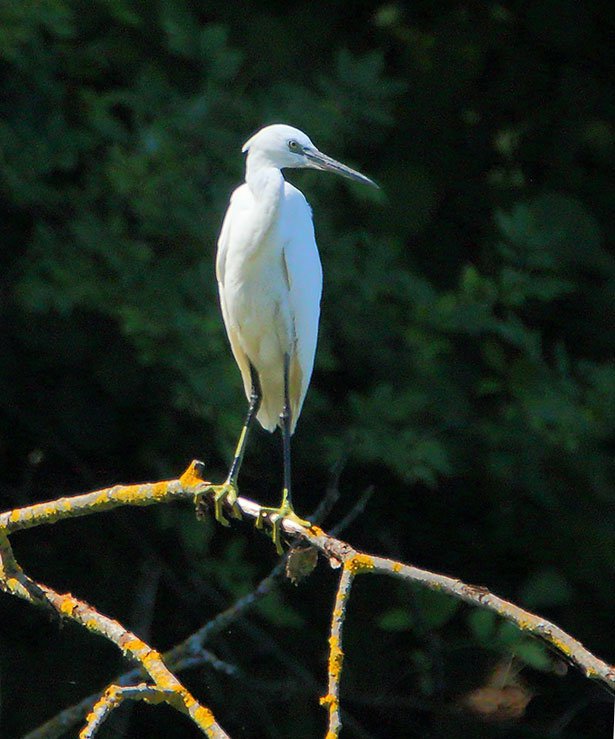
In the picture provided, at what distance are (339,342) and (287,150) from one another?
3.59 feet

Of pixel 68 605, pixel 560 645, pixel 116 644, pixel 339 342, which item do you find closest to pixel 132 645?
pixel 116 644

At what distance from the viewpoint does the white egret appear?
3146 mm

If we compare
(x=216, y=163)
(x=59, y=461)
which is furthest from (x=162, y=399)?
(x=216, y=163)

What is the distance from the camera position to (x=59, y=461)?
4.25 meters

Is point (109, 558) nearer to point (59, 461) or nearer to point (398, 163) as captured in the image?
point (59, 461)

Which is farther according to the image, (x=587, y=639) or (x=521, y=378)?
(x=587, y=639)

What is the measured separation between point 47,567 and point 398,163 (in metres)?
1.71

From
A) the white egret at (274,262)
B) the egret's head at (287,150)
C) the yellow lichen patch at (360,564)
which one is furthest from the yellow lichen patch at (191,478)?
the egret's head at (287,150)

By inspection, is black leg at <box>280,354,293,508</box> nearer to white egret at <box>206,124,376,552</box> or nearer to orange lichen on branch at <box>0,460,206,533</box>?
white egret at <box>206,124,376,552</box>

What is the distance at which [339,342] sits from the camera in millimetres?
4156

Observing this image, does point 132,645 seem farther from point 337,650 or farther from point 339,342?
point 339,342

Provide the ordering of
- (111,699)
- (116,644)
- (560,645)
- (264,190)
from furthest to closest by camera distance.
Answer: (264,190) < (116,644) < (111,699) < (560,645)

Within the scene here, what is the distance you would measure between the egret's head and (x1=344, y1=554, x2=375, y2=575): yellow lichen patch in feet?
4.91

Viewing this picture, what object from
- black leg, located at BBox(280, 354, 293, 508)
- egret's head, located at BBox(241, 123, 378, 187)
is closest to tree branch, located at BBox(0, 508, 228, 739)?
black leg, located at BBox(280, 354, 293, 508)
